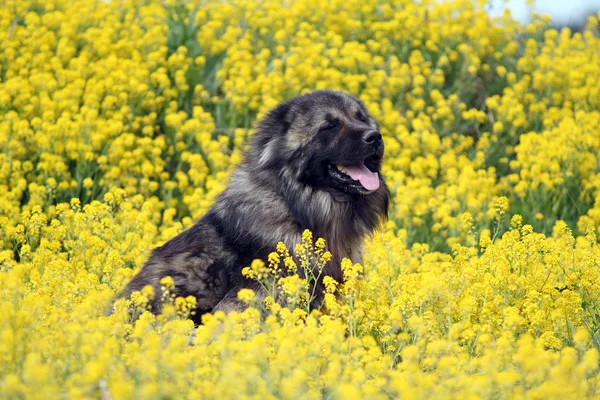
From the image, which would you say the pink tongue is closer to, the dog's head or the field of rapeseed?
the dog's head

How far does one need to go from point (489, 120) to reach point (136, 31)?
4.57 metres

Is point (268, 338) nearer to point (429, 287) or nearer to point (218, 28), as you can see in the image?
point (429, 287)

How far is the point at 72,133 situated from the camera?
895 cm

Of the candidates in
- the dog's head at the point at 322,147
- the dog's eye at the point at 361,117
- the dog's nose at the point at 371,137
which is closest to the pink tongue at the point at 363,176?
the dog's head at the point at 322,147

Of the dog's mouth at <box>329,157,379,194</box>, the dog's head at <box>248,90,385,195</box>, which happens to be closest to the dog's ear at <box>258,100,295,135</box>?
the dog's head at <box>248,90,385,195</box>

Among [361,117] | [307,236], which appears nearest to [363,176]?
[361,117]

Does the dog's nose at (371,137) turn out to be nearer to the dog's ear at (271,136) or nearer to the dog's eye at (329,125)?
the dog's eye at (329,125)

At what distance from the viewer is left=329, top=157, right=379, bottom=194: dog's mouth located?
18.1 ft

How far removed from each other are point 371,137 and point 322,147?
0.31 meters

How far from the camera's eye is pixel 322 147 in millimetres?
5523

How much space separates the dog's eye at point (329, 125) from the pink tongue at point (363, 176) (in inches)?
10.5

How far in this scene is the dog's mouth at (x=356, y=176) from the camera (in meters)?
5.52

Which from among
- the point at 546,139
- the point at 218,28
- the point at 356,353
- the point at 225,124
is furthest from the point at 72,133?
the point at 356,353

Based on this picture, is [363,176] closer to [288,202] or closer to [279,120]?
[288,202]
